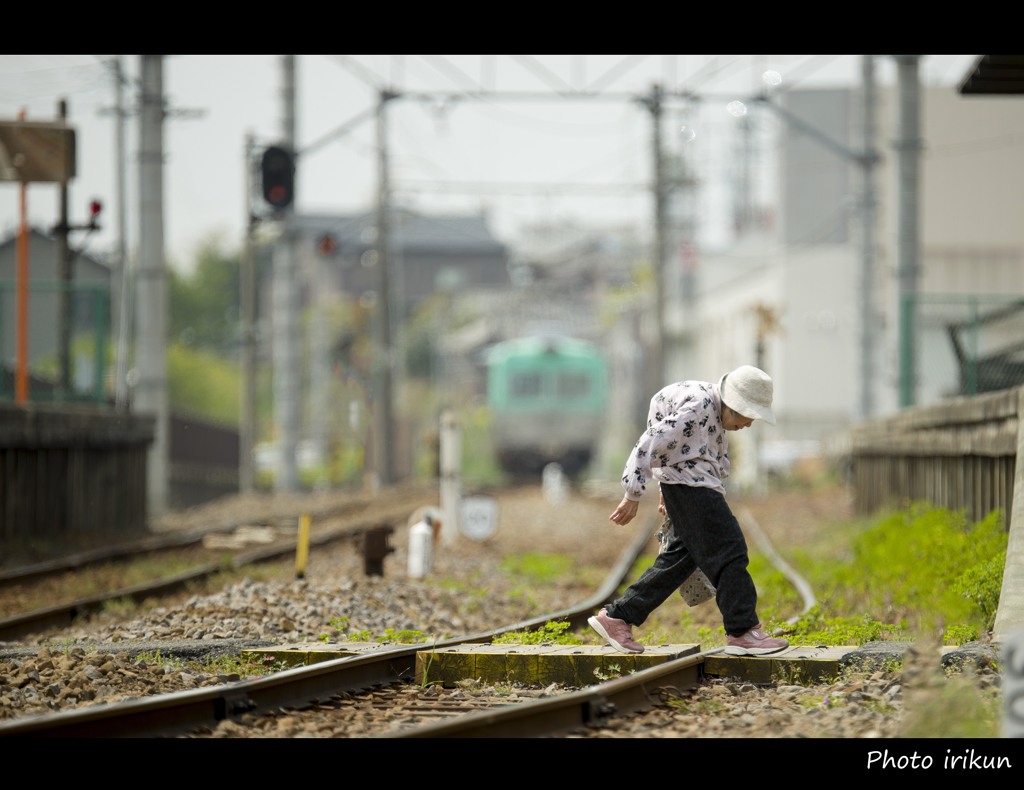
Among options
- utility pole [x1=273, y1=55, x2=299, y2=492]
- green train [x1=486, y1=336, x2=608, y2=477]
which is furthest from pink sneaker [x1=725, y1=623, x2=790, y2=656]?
green train [x1=486, y1=336, x2=608, y2=477]

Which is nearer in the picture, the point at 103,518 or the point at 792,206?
the point at 103,518

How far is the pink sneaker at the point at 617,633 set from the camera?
23.2ft

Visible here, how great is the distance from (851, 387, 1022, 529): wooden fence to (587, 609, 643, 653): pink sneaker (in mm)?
3605

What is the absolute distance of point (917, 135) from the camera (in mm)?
19609

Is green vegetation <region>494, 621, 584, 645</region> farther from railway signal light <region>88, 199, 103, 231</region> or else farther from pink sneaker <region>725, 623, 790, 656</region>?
railway signal light <region>88, 199, 103, 231</region>

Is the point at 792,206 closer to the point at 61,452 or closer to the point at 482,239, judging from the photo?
the point at 61,452

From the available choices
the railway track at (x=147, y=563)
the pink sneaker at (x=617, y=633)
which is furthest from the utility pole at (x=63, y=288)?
the pink sneaker at (x=617, y=633)

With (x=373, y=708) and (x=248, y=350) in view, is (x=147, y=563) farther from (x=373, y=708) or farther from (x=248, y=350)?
(x=248, y=350)

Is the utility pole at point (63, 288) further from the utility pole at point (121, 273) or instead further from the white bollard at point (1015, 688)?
the white bollard at point (1015, 688)
